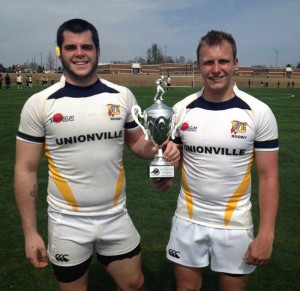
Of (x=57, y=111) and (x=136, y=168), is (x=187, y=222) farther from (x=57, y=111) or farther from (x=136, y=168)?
(x=136, y=168)

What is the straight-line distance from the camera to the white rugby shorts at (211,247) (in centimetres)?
285

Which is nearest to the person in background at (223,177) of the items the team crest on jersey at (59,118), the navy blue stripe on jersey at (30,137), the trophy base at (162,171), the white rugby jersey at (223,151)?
the white rugby jersey at (223,151)

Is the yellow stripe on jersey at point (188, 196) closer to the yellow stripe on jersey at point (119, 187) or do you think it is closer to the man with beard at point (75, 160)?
the man with beard at point (75, 160)

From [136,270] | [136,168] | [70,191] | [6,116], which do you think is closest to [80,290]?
[136,270]

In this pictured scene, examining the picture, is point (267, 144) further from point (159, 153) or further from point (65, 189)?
point (65, 189)

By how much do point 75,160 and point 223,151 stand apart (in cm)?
110

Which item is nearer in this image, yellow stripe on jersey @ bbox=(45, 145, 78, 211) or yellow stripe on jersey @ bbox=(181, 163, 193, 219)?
yellow stripe on jersey @ bbox=(45, 145, 78, 211)

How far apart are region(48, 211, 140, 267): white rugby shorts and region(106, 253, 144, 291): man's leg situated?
3.4 inches

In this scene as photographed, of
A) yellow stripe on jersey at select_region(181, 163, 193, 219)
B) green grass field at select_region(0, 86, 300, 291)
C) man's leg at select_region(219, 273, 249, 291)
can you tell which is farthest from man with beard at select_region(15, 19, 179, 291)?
green grass field at select_region(0, 86, 300, 291)

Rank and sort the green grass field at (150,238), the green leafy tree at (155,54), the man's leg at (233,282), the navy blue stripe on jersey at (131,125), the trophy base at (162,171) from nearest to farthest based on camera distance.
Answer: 1. the trophy base at (162,171)
2. the man's leg at (233,282)
3. the navy blue stripe on jersey at (131,125)
4. the green grass field at (150,238)
5. the green leafy tree at (155,54)

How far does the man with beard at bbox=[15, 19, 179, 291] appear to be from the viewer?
2.77m

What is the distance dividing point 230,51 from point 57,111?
4.38 feet

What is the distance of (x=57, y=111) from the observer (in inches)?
109

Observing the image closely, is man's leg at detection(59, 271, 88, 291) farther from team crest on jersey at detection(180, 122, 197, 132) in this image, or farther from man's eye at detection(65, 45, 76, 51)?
man's eye at detection(65, 45, 76, 51)
